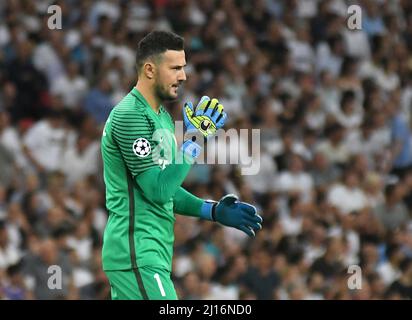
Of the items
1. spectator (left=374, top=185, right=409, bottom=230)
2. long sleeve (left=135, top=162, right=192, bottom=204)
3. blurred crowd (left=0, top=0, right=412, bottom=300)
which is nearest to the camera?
long sleeve (left=135, top=162, right=192, bottom=204)

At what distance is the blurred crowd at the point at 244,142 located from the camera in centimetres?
1065

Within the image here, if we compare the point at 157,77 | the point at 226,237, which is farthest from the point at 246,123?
the point at 157,77

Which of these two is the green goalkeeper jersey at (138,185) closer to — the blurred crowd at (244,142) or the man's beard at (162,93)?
the man's beard at (162,93)

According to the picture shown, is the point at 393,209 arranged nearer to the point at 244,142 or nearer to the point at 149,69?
the point at 244,142

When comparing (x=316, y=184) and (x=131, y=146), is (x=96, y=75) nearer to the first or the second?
(x=316, y=184)

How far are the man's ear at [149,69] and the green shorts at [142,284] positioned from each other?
937mm

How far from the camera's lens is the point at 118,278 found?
19.1 feet

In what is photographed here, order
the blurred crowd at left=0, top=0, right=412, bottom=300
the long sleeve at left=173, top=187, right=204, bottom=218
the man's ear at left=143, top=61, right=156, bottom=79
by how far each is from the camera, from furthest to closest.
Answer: the blurred crowd at left=0, top=0, right=412, bottom=300
the long sleeve at left=173, top=187, right=204, bottom=218
the man's ear at left=143, top=61, right=156, bottom=79

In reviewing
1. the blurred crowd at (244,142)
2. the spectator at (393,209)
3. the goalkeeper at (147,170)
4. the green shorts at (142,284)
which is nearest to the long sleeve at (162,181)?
the goalkeeper at (147,170)

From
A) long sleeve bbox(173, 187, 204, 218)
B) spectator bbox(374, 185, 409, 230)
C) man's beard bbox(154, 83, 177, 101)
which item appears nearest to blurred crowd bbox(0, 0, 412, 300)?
spectator bbox(374, 185, 409, 230)

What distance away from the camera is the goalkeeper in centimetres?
575

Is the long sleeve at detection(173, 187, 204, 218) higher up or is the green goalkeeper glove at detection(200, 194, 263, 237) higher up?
the long sleeve at detection(173, 187, 204, 218)

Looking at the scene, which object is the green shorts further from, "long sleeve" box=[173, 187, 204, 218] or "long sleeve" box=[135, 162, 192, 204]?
"long sleeve" box=[173, 187, 204, 218]

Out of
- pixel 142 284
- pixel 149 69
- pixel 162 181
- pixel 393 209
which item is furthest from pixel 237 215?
pixel 393 209
